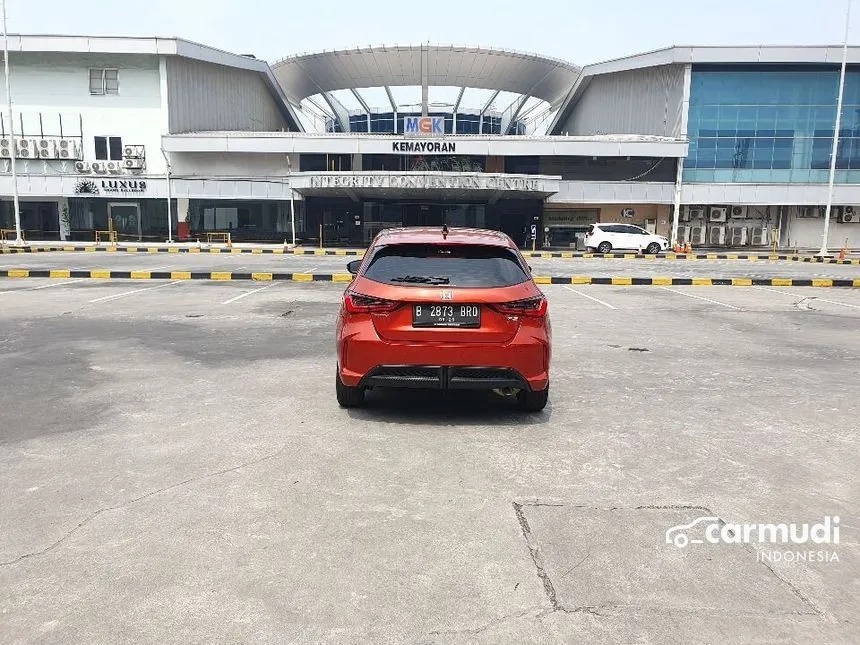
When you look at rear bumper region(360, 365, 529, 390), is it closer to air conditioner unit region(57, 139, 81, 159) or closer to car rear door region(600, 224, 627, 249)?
car rear door region(600, 224, 627, 249)

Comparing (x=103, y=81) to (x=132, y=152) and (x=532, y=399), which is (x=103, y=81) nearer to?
(x=132, y=152)

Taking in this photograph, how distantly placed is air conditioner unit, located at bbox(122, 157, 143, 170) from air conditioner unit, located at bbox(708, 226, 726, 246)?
39263 millimetres

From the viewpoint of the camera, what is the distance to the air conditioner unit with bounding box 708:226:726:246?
43.3 meters

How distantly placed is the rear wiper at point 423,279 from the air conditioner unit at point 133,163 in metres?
40.7

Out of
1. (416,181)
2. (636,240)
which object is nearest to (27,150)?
(416,181)

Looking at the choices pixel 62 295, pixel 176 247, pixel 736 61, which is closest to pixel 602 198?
pixel 736 61

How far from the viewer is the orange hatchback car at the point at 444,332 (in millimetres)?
Result: 4922

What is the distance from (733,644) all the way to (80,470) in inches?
153

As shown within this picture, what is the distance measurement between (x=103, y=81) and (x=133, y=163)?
19.1ft

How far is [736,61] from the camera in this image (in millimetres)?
40000

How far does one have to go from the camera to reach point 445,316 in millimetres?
4941

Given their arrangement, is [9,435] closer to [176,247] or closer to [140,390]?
[140,390]

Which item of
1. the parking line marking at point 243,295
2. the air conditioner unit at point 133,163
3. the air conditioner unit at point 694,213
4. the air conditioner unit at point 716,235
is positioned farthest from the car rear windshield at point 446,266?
the air conditioner unit at point 716,235

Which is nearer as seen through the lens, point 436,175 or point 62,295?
point 62,295
